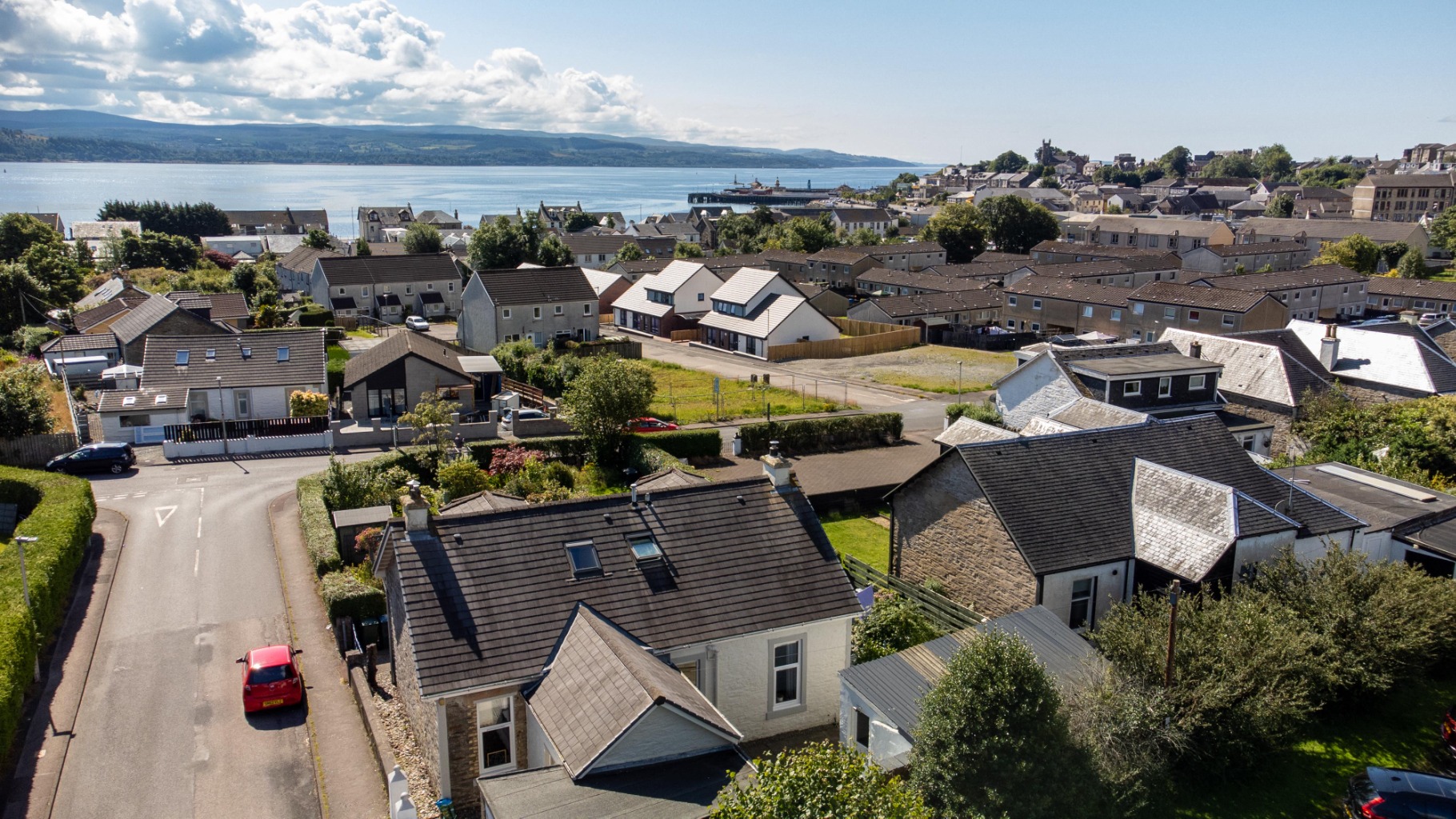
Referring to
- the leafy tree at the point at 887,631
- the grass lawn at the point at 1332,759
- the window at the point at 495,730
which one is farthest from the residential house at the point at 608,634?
the grass lawn at the point at 1332,759

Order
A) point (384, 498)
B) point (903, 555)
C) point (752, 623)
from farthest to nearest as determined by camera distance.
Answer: point (384, 498), point (903, 555), point (752, 623)

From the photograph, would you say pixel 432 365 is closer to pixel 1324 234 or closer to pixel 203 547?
pixel 203 547

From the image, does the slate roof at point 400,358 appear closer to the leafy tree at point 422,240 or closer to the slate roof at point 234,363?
the slate roof at point 234,363

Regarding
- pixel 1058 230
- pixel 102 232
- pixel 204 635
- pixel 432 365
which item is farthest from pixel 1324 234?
pixel 102 232

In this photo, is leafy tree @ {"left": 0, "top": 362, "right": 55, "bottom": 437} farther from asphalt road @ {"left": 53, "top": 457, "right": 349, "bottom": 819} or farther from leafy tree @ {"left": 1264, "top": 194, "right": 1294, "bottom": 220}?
leafy tree @ {"left": 1264, "top": 194, "right": 1294, "bottom": 220}

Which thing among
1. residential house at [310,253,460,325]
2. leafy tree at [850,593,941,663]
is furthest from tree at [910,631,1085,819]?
residential house at [310,253,460,325]
